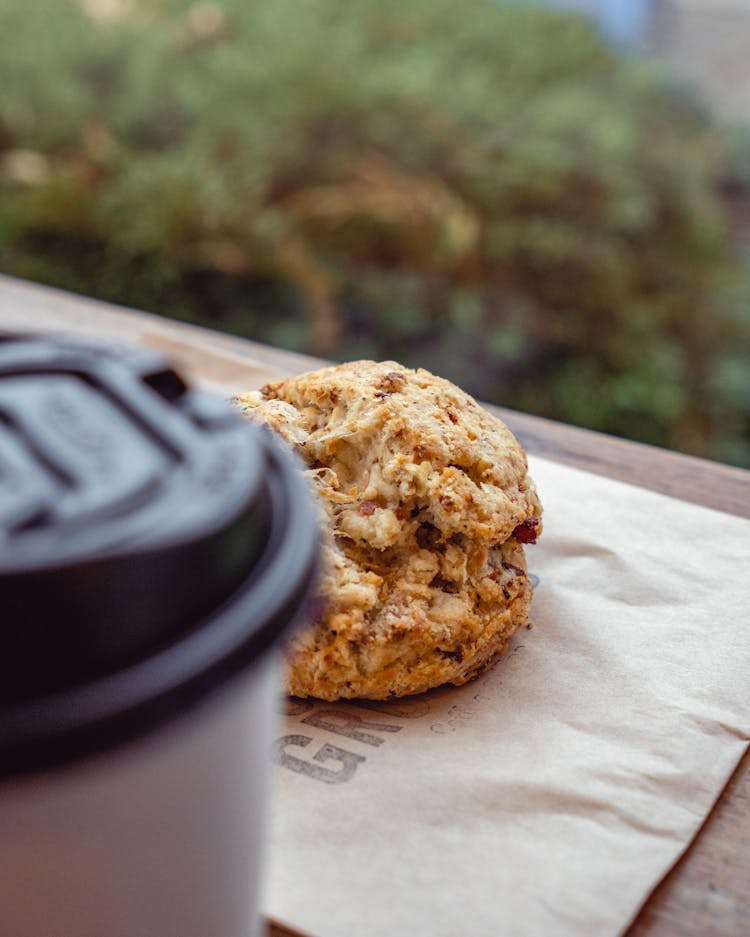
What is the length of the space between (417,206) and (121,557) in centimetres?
292

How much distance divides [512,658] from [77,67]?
10.3 feet

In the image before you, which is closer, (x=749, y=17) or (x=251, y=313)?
(x=251, y=313)

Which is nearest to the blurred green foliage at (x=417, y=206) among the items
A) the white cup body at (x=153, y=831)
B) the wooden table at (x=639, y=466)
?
the wooden table at (x=639, y=466)

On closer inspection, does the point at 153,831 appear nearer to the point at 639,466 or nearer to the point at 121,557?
the point at 121,557

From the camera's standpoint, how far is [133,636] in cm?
50

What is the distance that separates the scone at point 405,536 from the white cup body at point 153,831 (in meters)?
0.34

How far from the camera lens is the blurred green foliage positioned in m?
3.20

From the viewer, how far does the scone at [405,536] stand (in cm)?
101

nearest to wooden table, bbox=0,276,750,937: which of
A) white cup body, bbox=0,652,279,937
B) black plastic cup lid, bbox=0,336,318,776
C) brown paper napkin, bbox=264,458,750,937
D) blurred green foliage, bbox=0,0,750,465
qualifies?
brown paper napkin, bbox=264,458,750,937

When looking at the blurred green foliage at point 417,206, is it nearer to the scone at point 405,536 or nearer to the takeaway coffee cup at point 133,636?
the scone at point 405,536

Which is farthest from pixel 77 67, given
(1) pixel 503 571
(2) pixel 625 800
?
(2) pixel 625 800

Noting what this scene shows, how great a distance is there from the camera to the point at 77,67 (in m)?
3.55

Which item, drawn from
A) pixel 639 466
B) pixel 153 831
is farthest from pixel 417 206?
pixel 153 831

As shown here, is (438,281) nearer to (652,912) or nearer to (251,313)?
(251,313)
